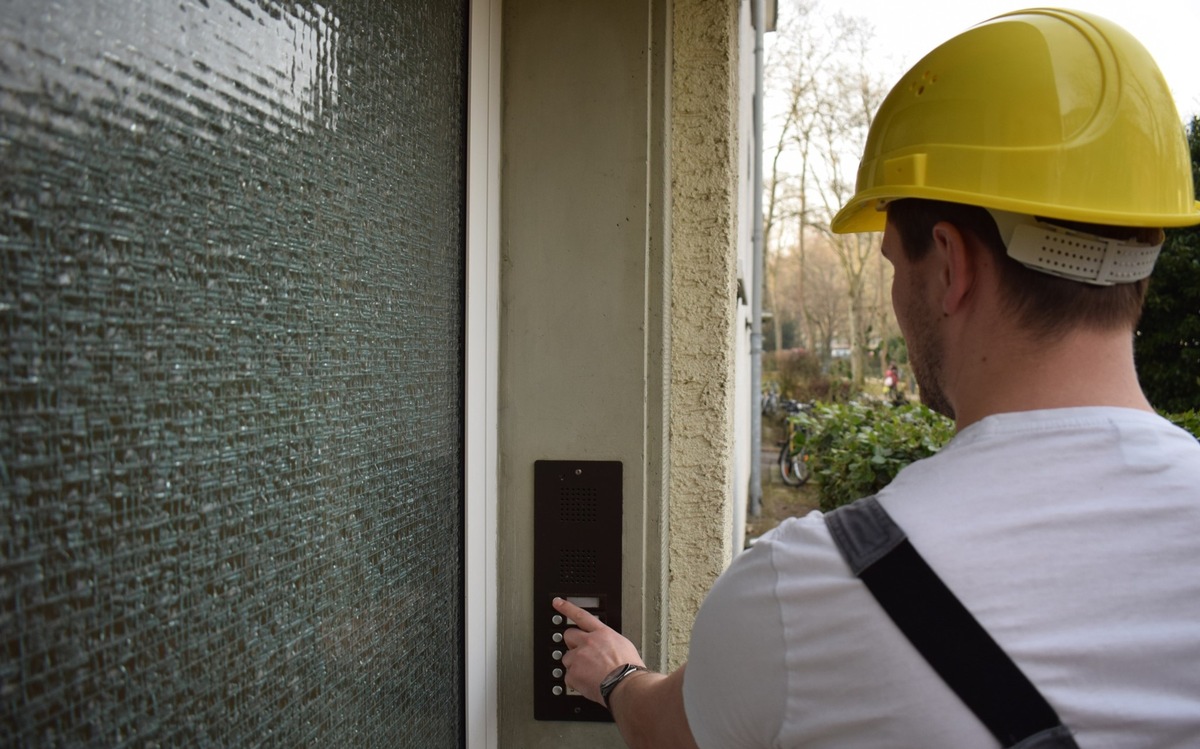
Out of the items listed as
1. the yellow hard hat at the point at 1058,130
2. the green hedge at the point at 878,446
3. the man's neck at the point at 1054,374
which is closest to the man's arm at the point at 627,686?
the man's neck at the point at 1054,374

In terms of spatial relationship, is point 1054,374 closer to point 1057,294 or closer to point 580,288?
point 1057,294

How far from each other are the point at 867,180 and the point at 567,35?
0.76 m

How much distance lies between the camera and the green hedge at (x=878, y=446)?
588cm

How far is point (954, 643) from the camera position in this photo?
90 centimetres

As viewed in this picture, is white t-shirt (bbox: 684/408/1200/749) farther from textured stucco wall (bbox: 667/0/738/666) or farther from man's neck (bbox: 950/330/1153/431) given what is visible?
textured stucco wall (bbox: 667/0/738/666)

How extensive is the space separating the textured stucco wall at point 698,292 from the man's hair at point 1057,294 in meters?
0.71

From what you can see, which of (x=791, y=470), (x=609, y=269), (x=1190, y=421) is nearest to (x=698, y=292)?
(x=609, y=269)

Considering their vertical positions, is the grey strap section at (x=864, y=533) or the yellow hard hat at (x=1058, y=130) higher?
the yellow hard hat at (x=1058, y=130)

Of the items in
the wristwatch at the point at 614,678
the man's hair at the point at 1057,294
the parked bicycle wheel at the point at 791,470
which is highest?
the man's hair at the point at 1057,294

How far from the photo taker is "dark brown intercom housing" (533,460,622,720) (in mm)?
1795

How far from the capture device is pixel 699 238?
1.86m

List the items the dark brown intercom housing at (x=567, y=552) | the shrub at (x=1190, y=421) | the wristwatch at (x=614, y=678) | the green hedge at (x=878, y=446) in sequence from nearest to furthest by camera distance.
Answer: the wristwatch at (x=614, y=678), the dark brown intercom housing at (x=567, y=552), the shrub at (x=1190, y=421), the green hedge at (x=878, y=446)

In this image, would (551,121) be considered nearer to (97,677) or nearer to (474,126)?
(474,126)

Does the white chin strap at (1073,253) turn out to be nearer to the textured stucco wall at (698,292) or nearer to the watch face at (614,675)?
the textured stucco wall at (698,292)
